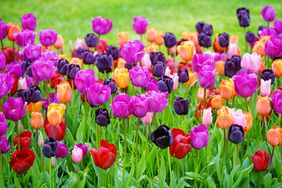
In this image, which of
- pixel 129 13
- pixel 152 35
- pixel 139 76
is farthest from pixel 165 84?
pixel 129 13

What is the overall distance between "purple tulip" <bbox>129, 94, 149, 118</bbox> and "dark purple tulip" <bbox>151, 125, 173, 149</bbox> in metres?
0.22

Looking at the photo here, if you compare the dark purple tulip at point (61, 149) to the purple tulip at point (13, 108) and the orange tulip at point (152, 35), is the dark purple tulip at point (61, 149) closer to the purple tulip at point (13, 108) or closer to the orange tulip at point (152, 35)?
the purple tulip at point (13, 108)

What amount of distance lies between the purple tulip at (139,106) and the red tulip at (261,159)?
0.60m

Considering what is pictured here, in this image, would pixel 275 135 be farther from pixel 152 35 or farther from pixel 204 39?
pixel 152 35

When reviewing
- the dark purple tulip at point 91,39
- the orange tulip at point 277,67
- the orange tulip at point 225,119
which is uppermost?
the dark purple tulip at point 91,39

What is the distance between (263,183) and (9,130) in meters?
1.60

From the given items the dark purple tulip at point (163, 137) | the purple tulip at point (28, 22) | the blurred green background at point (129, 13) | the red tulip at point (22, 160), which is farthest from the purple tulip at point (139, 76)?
the blurred green background at point (129, 13)

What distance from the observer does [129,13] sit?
29.1 ft

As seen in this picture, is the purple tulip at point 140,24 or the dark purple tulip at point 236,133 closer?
the dark purple tulip at point 236,133

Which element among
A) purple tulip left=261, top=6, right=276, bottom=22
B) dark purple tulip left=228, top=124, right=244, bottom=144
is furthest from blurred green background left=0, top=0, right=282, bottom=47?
dark purple tulip left=228, top=124, right=244, bottom=144

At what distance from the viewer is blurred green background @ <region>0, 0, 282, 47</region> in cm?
809

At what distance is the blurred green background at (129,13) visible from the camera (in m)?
A: 8.09

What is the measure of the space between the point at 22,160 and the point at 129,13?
6.36 meters

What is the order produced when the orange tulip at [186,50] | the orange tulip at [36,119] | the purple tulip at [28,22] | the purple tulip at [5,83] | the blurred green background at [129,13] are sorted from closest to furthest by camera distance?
the orange tulip at [36,119], the purple tulip at [5,83], the orange tulip at [186,50], the purple tulip at [28,22], the blurred green background at [129,13]
